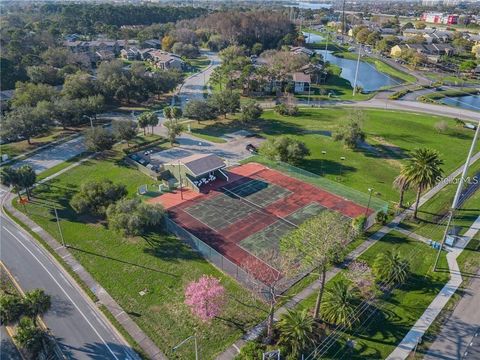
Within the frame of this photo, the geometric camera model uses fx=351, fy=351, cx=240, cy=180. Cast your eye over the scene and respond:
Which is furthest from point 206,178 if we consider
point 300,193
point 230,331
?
point 230,331

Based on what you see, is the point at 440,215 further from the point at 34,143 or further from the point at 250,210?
the point at 34,143

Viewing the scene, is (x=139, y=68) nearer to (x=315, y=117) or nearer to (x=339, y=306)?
(x=315, y=117)

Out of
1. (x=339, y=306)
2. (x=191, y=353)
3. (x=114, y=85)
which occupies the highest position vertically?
(x=114, y=85)

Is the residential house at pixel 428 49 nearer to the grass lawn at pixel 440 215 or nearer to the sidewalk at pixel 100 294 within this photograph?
the grass lawn at pixel 440 215

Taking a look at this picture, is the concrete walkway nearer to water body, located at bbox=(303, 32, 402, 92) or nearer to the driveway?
the driveway

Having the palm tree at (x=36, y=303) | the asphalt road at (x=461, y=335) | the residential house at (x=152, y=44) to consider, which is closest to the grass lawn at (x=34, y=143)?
the palm tree at (x=36, y=303)

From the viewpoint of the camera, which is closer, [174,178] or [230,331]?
[230,331]
